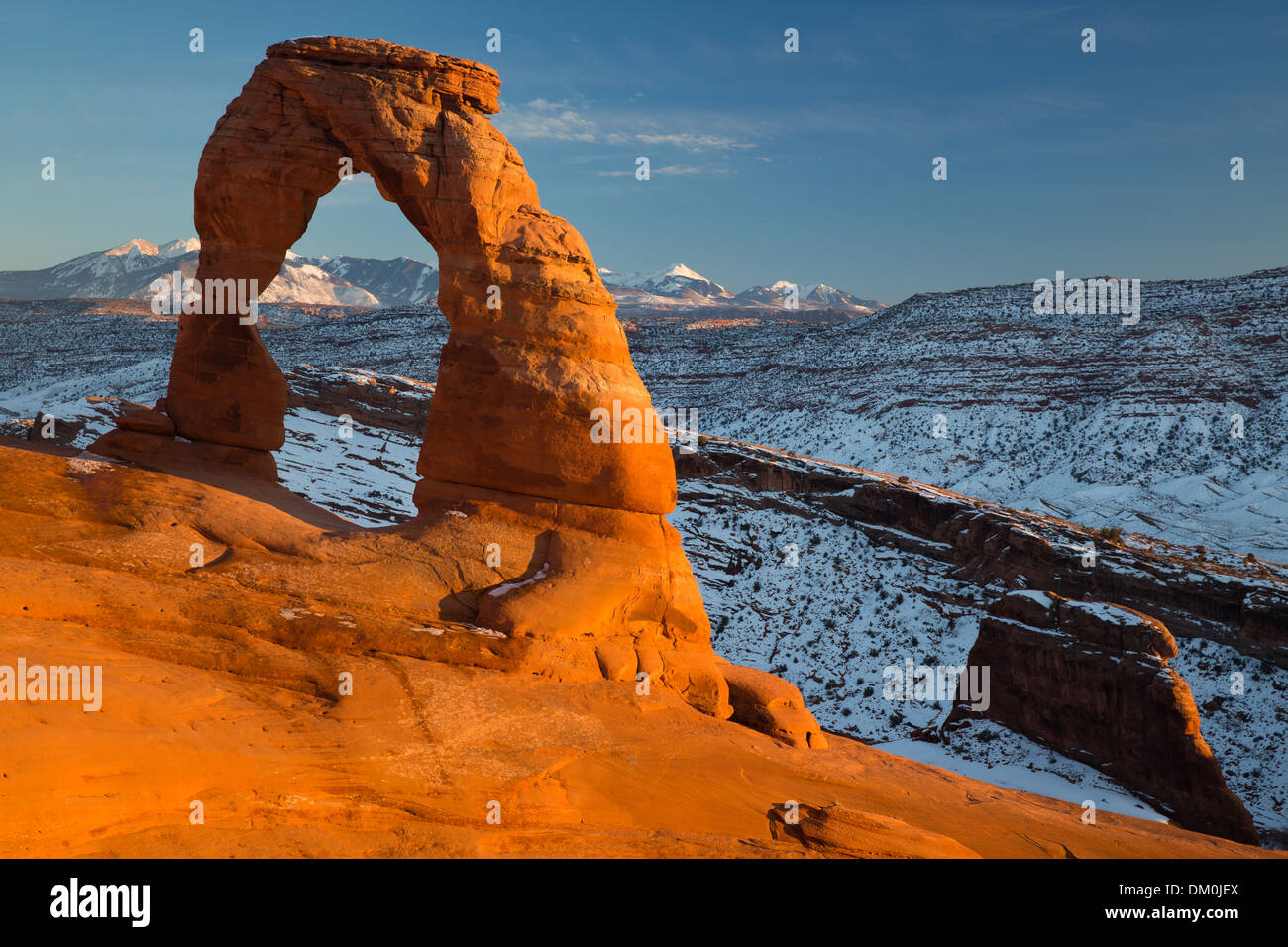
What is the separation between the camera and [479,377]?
1498 cm

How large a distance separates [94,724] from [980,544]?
36287mm

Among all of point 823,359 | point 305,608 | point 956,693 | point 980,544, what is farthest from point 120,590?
point 823,359

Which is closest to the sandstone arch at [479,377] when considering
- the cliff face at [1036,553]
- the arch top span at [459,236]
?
the arch top span at [459,236]

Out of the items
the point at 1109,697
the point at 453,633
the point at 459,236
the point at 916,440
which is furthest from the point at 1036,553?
the point at 916,440

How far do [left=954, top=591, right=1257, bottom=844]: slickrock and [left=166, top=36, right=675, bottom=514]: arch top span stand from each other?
1697cm

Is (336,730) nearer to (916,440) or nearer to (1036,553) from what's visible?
(1036,553)

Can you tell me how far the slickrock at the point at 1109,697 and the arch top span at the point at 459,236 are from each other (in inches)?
668

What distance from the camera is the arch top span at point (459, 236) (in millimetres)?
14555

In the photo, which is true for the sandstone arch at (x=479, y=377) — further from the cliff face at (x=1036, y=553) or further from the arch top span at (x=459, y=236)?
the cliff face at (x=1036, y=553)

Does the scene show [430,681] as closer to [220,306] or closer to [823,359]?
[220,306]

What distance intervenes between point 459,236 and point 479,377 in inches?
86.6

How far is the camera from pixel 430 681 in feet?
38.9

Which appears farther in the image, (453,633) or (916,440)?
(916,440)

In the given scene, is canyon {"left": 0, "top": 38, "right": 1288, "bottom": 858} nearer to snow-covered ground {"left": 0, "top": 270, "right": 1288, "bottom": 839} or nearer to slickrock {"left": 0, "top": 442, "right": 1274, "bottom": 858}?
slickrock {"left": 0, "top": 442, "right": 1274, "bottom": 858}
